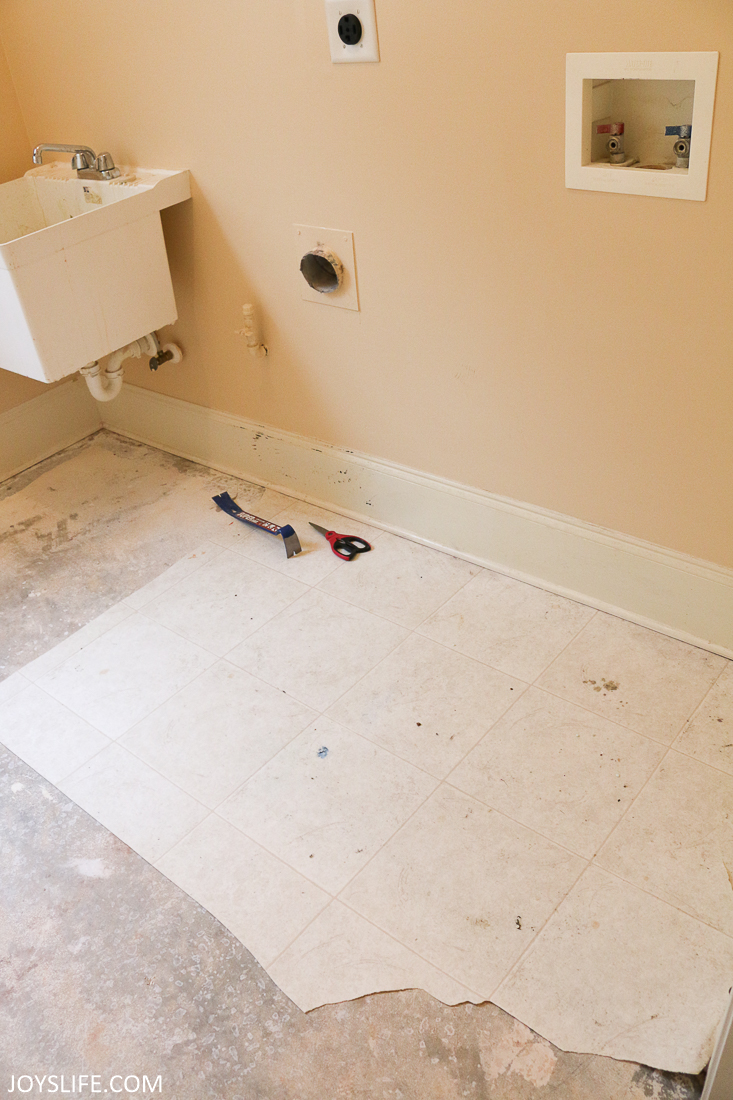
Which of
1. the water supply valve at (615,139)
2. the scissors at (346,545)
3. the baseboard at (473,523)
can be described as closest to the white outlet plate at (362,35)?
the water supply valve at (615,139)

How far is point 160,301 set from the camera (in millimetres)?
2480

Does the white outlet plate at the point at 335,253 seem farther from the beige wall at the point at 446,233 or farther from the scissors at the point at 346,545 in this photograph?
the scissors at the point at 346,545

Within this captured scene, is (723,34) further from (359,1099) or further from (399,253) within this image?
(359,1099)

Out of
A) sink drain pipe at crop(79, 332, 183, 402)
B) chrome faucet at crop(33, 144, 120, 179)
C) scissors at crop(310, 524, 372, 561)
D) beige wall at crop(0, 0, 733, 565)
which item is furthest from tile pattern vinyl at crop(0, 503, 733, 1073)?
chrome faucet at crop(33, 144, 120, 179)

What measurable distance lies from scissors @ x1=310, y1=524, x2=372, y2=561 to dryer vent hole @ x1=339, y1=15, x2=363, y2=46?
46.8 inches

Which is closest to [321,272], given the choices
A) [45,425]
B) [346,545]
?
[346,545]

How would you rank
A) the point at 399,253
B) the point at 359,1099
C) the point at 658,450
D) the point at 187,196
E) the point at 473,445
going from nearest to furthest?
1. the point at 359,1099
2. the point at 658,450
3. the point at 399,253
4. the point at 473,445
5. the point at 187,196

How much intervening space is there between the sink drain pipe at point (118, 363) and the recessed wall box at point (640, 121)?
4.65 ft

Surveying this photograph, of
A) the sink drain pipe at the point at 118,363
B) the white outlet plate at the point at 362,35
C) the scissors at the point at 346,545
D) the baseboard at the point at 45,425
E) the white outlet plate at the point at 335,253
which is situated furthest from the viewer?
the baseboard at the point at 45,425

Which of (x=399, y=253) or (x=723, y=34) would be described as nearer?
(x=723, y=34)

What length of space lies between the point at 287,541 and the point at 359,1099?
140cm

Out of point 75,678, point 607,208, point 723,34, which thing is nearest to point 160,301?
point 75,678

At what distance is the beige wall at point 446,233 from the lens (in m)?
1.64

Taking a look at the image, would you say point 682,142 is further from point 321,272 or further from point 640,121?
point 321,272
